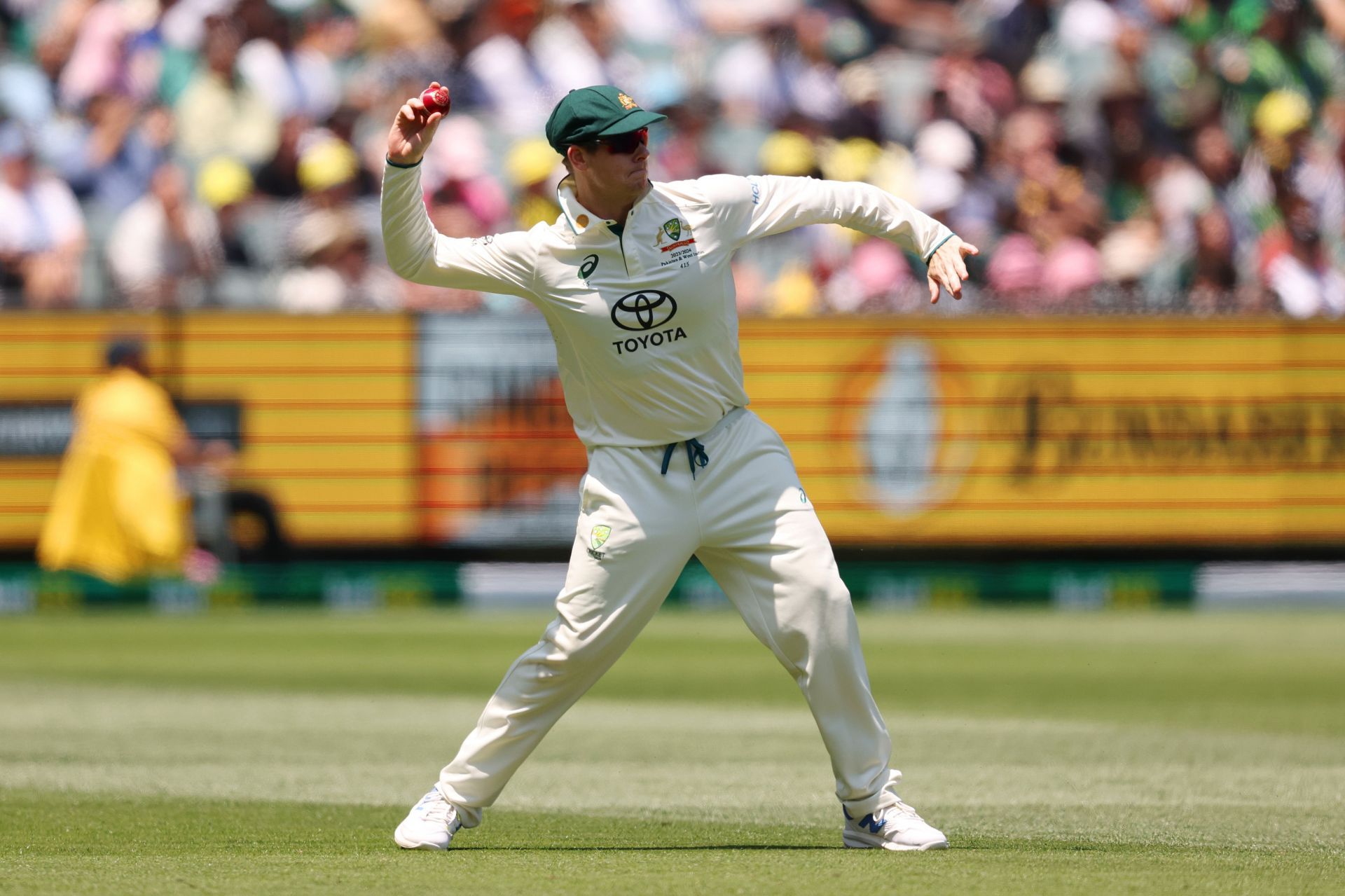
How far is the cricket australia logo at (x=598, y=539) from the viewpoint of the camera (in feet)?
19.7

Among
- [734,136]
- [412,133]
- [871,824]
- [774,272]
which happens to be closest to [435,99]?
[412,133]

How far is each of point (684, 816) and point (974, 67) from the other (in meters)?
12.6

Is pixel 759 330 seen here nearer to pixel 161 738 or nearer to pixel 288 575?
pixel 288 575

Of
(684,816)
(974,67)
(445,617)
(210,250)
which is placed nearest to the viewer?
(684,816)

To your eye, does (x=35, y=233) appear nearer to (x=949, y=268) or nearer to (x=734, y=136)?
(x=734, y=136)

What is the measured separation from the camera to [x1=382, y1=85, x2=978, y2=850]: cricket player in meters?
5.99

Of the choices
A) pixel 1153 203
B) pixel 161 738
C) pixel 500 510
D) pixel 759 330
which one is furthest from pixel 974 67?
pixel 161 738

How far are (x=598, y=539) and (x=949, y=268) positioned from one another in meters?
1.23

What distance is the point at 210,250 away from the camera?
Result: 55.0ft

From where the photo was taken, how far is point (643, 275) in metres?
6.00

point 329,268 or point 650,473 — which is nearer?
point 650,473

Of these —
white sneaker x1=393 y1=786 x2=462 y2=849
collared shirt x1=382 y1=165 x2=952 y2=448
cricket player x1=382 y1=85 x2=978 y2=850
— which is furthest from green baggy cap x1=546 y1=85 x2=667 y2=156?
white sneaker x1=393 y1=786 x2=462 y2=849

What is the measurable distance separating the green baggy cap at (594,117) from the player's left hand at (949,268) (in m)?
0.87

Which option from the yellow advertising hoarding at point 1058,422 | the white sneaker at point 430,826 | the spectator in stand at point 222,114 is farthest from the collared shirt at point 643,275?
the spectator in stand at point 222,114
